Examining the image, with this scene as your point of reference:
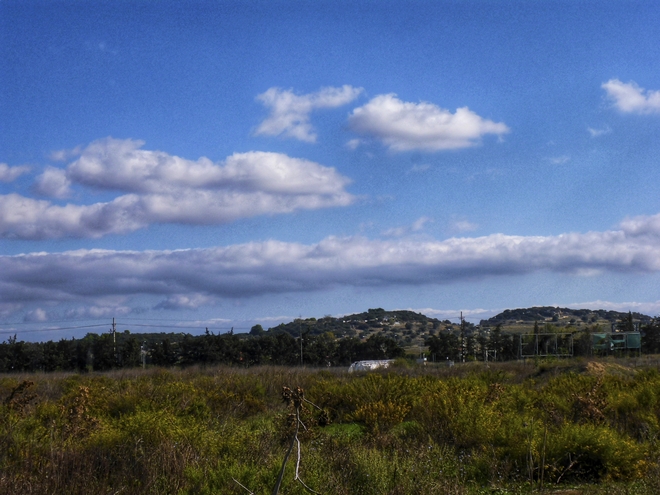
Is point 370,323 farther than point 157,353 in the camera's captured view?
Yes

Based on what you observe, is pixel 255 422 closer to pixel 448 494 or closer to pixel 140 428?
pixel 140 428

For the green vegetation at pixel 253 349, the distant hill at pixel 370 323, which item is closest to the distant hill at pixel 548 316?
the distant hill at pixel 370 323

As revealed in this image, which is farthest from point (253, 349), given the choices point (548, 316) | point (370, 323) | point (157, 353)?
point (548, 316)

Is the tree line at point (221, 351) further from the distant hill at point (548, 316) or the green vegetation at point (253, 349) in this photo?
the distant hill at point (548, 316)

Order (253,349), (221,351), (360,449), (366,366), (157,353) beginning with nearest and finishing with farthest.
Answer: (360,449) → (366,366) → (221,351) → (157,353) → (253,349)

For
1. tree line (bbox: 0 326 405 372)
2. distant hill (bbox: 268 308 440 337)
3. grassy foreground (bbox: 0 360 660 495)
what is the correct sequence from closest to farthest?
grassy foreground (bbox: 0 360 660 495), tree line (bbox: 0 326 405 372), distant hill (bbox: 268 308 440 337)

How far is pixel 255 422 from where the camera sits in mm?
14750

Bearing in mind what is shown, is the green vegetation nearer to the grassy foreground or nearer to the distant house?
the distant house

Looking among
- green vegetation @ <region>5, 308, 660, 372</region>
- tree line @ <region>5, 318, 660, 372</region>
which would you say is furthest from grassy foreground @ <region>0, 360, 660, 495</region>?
tree line @ <region>5, 318, 660, 372</region>

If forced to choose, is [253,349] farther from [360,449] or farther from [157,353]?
[360,449]

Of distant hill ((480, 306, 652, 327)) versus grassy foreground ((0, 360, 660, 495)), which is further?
distant hill ((480, 306, 652, 327))

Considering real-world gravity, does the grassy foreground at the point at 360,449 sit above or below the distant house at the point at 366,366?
above

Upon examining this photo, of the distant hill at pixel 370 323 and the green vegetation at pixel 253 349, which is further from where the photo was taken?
the distant hill at pixel 370 323

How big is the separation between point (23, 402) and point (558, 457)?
29.6 feet
